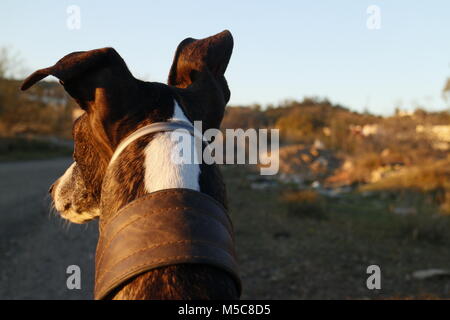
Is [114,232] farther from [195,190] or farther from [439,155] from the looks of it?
[439,155]

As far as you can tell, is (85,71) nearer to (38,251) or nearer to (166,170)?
(166,170)

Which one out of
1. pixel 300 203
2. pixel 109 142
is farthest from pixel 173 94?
pixel 300 203

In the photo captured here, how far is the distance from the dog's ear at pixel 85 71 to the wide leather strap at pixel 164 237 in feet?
1.55

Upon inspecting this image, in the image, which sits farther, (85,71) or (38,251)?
(38,251)

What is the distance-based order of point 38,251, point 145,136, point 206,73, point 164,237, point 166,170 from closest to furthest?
point 164,237 < point 166,170 < point 145,136 < point 206,73 < point 38,251

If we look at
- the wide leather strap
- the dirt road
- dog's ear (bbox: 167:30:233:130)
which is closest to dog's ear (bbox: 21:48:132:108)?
dog's ear (bbox: 167:30:233:130)

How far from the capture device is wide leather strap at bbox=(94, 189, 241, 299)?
146 centimetres

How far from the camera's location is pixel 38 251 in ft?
27.3

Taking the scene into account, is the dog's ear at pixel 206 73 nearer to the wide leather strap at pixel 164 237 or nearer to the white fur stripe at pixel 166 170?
the white fur stripe at pixel 166 170

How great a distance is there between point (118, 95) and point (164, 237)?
58 cm

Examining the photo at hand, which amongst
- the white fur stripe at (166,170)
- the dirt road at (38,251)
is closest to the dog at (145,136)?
the white fur stripe at (166,170)

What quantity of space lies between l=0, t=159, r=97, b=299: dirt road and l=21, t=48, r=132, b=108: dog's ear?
2787mm

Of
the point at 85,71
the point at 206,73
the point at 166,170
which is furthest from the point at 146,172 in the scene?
the point at 206,73

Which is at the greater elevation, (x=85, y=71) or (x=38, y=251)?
(x=38, y=251)
